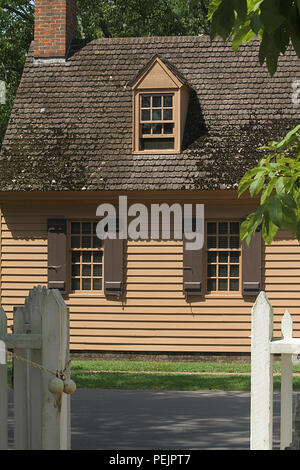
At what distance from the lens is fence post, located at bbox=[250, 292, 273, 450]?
5887mm

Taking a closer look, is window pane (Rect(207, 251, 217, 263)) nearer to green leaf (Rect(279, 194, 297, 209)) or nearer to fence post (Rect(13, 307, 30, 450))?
fence post (Rect(13, 307, 30, 450))

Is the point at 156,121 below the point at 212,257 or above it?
above

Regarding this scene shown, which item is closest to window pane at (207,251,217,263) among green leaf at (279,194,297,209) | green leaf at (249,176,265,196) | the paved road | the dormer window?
the dormer window

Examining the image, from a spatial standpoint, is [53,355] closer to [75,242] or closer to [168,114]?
[75,242]

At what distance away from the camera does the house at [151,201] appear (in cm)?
1834

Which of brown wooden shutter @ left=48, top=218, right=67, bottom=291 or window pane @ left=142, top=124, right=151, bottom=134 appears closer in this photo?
brown wooden shutter @ left=48, top=218, right=67, bottom=291

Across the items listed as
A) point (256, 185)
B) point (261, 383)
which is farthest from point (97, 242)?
point (256, 185)

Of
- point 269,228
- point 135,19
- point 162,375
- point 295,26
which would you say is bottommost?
point 162,375

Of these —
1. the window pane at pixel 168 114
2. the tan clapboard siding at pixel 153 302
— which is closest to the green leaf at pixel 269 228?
the tan clapboard siding at pixel 153 302

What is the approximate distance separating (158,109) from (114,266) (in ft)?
11.4

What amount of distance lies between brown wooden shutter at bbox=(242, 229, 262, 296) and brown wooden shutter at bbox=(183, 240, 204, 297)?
871mm

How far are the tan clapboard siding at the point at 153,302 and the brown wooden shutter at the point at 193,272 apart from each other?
200 millimetres

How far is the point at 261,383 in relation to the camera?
5.92m

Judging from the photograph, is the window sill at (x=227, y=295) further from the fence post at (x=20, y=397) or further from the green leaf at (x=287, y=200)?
the green leaf at (x=287, y=200)
